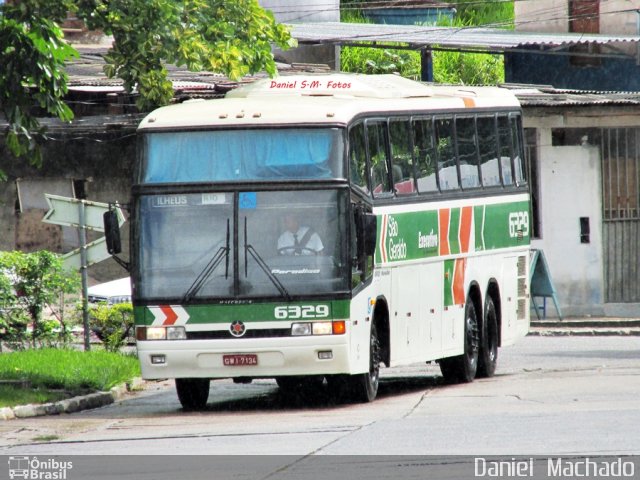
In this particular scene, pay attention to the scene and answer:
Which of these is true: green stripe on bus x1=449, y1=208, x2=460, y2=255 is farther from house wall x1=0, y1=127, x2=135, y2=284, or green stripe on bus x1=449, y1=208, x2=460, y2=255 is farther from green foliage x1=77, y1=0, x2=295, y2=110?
house wall x1=0, y1=127, x2=135, y2=284

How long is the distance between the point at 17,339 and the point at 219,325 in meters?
7.26

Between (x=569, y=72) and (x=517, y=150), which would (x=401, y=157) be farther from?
(x=569, y=72)

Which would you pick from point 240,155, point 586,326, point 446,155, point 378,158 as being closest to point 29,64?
point 240,155

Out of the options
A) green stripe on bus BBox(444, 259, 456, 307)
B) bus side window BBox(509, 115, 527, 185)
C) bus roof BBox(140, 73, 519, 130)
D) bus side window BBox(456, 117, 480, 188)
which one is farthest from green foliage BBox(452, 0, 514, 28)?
green stripe on bus BBox(444, 259, 456, 307)

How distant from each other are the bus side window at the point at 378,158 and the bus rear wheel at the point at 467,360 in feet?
9.76

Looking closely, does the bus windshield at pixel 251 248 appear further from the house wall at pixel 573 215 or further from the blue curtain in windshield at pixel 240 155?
the house wall at pixel 573 215

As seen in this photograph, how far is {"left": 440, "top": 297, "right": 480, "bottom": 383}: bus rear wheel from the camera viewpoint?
19594mm

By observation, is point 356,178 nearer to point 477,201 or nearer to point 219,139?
point 219,139

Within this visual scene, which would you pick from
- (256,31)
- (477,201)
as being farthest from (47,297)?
(477,201)

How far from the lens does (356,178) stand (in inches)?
643

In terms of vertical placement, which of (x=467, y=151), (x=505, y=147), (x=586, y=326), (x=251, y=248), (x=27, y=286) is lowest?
A: (x=586, y=326)

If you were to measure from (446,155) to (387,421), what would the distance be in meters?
5.71

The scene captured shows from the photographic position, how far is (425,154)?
730 inches

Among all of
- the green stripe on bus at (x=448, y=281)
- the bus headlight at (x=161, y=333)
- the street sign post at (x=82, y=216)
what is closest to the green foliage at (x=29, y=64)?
the bus headlight at (x=161, y=333)
